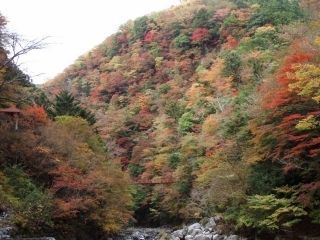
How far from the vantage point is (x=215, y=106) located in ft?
147

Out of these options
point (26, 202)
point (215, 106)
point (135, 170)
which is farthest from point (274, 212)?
point (135, 170)

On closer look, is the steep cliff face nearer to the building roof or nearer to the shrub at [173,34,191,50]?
the shrub at [173,34,191,50]

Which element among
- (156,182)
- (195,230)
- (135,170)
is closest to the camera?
(195,230)

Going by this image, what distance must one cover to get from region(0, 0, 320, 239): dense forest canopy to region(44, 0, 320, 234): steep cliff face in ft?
0.42

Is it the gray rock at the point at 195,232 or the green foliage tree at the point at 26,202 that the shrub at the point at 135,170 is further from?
the green foliage tree at the point at 26,202

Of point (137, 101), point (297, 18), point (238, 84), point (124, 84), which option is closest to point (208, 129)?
point (238, 84)

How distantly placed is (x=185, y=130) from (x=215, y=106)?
7.70 m

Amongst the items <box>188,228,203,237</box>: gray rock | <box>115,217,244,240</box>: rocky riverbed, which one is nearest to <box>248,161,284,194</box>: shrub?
<box>115,217,244,240</box>: rocky riverbed

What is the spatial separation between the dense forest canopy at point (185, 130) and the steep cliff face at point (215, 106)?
0.42ft

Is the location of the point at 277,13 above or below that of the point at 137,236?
above

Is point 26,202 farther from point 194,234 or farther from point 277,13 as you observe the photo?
point 277,13

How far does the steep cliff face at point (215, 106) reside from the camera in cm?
2241

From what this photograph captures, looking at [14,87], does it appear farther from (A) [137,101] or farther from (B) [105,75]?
(B) [105,75]

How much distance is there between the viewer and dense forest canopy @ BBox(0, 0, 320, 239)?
74.5 ft
